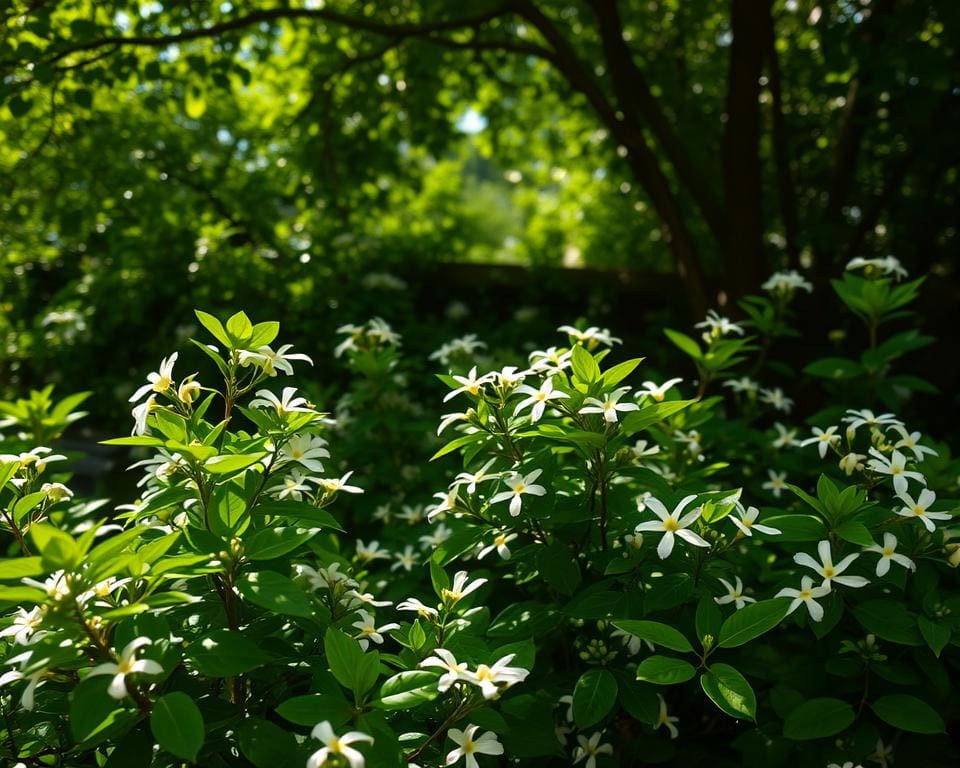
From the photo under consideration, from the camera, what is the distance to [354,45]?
4.75 m

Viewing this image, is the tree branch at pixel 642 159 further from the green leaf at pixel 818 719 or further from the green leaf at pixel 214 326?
the green leaf at pixel 214 326

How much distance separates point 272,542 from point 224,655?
0.19m

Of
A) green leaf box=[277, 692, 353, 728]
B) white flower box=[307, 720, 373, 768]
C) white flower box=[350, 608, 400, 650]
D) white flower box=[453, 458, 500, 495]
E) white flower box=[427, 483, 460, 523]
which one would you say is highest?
white flower box=[453, 458, 500, 495]

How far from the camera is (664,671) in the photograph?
1.37 metres

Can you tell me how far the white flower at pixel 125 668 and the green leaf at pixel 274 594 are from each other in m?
0.16

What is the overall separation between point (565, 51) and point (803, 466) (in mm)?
2280

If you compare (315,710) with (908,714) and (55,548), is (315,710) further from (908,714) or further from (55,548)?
(908,714)

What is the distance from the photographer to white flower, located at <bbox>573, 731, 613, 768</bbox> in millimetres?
1626

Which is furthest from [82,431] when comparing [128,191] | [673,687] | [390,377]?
[673,687]

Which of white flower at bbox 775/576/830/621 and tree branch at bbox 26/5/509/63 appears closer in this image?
white flower at bbox 775/576/830/621

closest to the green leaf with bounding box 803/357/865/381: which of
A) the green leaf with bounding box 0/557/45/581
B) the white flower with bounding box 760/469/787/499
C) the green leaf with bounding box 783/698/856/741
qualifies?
the white flower with bounding box 760/469/787/499

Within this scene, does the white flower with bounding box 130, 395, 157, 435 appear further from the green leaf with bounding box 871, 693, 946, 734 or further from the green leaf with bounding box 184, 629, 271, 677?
the green leaf with bounding box 871, 693, 946, 734

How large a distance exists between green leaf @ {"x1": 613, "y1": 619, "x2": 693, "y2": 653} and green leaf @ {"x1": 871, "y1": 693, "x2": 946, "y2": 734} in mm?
479

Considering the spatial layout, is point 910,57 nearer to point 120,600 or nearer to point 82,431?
point 120,600
